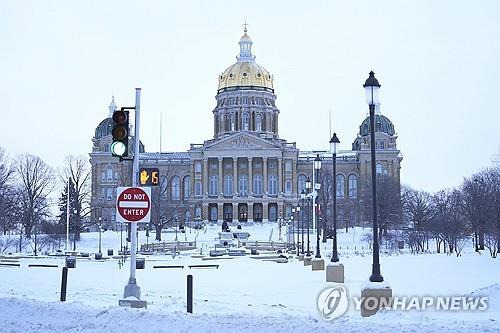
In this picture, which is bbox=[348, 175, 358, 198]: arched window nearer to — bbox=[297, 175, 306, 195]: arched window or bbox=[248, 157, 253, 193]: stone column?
bbox=[297, 175, 306, 195]: arched window

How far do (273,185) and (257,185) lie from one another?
2.71 meters

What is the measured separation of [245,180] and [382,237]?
145 ft

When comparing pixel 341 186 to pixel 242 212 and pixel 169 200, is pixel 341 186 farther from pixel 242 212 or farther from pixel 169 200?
pixel 169 200

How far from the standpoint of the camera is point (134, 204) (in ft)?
51.3

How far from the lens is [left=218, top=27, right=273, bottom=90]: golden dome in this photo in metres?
122

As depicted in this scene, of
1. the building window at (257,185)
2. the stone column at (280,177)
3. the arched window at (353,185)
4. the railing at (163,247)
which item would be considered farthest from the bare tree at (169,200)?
the railing at (163,247)

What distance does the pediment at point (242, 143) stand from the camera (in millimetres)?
113375

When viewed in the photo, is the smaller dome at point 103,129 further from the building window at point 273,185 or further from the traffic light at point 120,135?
the traffic light at point 120,135

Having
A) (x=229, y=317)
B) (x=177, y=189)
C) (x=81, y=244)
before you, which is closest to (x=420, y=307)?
(x=229, y=317)

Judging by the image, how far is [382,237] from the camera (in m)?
74.9

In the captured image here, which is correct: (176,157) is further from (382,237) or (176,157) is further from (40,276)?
(40,276)

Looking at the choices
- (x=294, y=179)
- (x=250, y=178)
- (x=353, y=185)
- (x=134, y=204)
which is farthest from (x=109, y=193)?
(x=134, y=204)

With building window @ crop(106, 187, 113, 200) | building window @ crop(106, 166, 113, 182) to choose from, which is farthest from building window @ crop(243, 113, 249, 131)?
building window @ crop(106, 187, 113, 200)

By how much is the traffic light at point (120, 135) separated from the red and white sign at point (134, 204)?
3.57 ft
